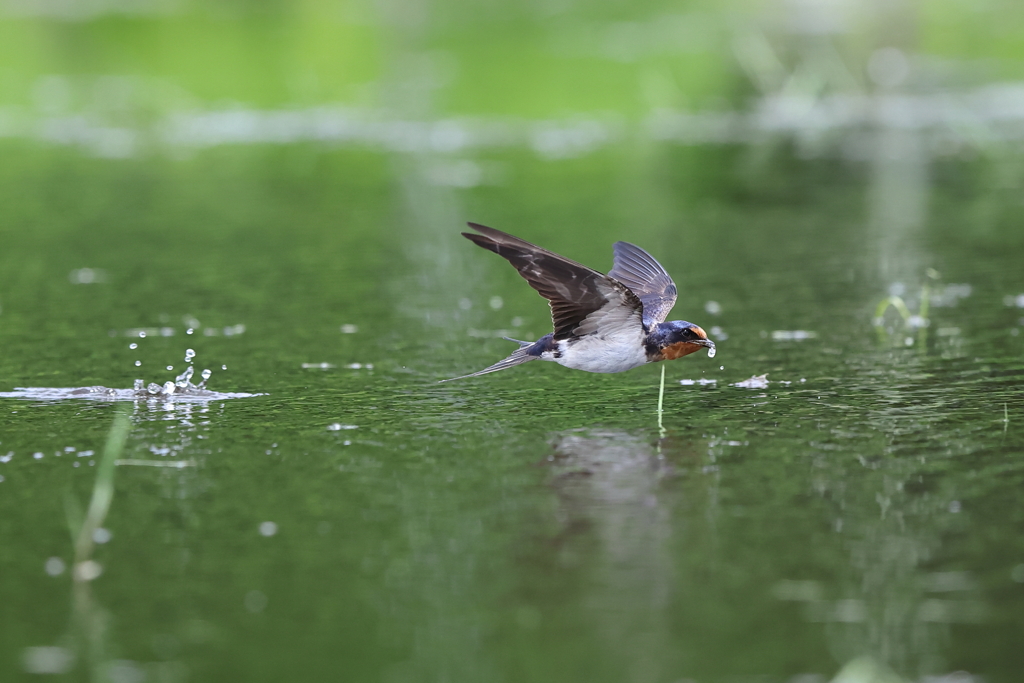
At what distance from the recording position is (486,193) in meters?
18.8

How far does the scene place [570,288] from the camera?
8.48 meters

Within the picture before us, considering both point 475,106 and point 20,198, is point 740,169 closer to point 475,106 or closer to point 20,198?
point 475,106

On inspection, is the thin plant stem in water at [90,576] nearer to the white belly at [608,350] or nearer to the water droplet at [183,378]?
the water droplet at [183,378]

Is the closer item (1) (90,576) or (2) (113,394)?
(1) (90,576)

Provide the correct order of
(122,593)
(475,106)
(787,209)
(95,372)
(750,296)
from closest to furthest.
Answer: (122,593) → (95,372) → (750,296) → (787,209) → (475,106)

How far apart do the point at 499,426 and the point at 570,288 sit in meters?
1.00

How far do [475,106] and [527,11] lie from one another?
1925 cm

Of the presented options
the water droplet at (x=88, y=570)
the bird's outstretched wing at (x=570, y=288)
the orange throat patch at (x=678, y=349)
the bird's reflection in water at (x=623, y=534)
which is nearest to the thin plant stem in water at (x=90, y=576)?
the water droplet at (x=88, y=570)

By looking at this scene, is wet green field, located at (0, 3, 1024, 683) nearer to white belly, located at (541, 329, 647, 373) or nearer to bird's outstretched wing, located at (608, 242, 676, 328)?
white belly, located at (541, 329, 647, 373)

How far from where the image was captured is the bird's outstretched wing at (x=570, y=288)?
8.09 meters

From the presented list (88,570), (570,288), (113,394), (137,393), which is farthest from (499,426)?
(88,570)

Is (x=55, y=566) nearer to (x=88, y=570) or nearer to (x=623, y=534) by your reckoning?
(x=88, y=570)

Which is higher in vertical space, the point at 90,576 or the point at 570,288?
the point at 570,288

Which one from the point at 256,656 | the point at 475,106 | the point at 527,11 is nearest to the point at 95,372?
the point at 256,656
